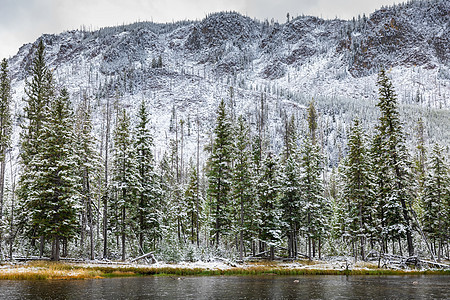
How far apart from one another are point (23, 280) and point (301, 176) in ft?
89.2

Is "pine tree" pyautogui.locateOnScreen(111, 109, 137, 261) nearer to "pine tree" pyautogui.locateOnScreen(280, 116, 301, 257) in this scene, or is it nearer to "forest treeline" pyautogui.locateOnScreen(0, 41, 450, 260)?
"forest treeline" pyautogui.locateOnScreen(0, 41, 450, 260)

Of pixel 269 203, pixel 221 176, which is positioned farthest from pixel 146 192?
pixel 269 203

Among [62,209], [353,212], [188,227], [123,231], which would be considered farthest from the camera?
[188,227]

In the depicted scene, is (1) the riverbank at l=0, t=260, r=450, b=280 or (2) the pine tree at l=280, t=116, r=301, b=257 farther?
(2) the pine tree at l=280, t=116, r=301, b=257

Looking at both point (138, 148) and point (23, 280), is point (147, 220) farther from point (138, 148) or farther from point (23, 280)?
point (23, 280)

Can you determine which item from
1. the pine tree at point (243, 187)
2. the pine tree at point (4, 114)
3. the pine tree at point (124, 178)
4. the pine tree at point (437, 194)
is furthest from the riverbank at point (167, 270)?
the pine tree at point (437, 194)

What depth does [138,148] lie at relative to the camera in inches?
1375

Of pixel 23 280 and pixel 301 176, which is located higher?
pixel 301 176

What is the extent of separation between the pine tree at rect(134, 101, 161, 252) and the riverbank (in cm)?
526

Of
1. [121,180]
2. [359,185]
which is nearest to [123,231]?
[121,180]

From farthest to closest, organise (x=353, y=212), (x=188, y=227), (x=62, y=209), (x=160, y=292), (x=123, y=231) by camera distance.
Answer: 1. (x=188, y=227)
2. (x=353, y=212)
3. (x=123, y=231)
4. (x=62, y=209)
5. (x=160, y=292)

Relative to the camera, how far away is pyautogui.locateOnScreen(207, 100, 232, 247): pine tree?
35.7m

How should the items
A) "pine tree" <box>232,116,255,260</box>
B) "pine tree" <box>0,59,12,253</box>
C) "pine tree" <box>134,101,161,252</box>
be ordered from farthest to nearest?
"pine tree" <box>134,101,161,252</box> → "pine tree" <box>232,116,255,260</box> → "pine tree" <box>0,59,12,253</box>


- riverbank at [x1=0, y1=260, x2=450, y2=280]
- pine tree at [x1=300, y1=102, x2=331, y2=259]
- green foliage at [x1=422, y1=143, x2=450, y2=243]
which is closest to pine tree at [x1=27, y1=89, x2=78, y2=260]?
riverbank at [x1=0, y1=260, x2=450, y2=280]
